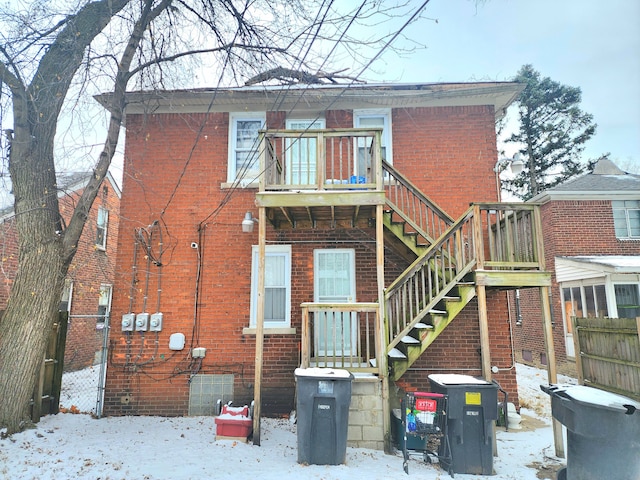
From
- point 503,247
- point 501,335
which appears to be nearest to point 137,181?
point 503,247

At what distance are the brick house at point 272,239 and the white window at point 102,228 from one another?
20.7ft

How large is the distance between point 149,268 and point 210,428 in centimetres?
345

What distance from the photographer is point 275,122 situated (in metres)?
8.75

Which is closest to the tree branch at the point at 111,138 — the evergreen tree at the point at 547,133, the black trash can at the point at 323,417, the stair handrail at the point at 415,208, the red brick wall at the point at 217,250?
the red brick wall at the point at 217,250

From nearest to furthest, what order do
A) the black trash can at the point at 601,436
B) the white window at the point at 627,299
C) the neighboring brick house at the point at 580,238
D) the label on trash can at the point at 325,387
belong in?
the black trash can at the point at 601,436 < the label on trash can at the point at 325,387 < the white window at the point at 627,299 < the neighboring brick house at the point at 580,238

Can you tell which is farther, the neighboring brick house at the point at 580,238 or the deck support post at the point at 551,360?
the neighboring brick house at the point at 580,238

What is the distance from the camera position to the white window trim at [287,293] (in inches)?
306

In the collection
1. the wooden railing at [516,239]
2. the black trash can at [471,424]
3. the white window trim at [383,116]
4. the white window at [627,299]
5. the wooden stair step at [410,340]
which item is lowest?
the black trash can at [471,424]

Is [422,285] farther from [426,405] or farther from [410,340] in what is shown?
[426,405]

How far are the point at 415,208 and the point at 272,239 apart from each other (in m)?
3.01

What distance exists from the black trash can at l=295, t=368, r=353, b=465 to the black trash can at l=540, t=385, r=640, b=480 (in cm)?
266

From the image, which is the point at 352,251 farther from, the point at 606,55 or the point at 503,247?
the point at 606,55

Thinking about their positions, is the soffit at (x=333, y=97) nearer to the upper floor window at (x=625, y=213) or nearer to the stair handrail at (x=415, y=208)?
the stair handrail at (x=415, y=208)

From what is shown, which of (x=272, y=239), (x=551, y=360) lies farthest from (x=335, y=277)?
(x=551, y=360)
